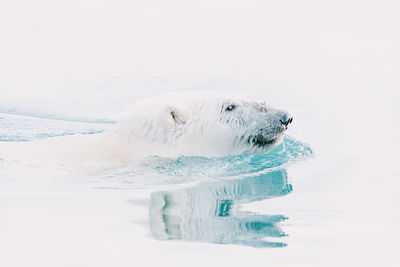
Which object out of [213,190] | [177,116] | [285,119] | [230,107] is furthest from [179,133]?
[285,119]

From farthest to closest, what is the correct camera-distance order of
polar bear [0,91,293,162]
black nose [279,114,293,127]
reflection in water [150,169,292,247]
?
black nose [279,114,293,127]
polar bear [0,91,293,162]
reflection in water [150,169,292,247]

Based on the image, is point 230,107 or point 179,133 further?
point 230,107

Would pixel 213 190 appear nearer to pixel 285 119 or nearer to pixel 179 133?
Answer: pixel 179 133

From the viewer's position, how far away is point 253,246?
4.61 m

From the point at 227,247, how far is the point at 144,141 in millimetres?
2561

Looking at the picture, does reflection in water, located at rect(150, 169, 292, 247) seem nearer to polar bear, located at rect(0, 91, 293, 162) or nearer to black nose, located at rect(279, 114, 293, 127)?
polar bear, located at rect(0, 91, 293, 162)

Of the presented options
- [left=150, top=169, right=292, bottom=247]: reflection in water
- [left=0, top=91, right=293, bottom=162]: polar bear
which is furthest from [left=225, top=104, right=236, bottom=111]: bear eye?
[left=150, top=169, right=292, bottom=247]: reflection in water

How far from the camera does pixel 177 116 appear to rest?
6.98 m

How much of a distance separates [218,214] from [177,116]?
1.79 m

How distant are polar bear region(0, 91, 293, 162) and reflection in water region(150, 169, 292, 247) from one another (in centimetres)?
53

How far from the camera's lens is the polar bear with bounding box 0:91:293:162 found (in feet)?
22.6

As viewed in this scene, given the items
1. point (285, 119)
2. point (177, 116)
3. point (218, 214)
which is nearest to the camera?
point (218, 214)

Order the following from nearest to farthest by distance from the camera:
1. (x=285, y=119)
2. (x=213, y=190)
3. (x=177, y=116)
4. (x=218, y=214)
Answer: (x=218, y=214)
(x=213, y=190)
(x=177, y=116)
(x=285, y=119)

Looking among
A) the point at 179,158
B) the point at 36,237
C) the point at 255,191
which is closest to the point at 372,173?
the point at 255,191
